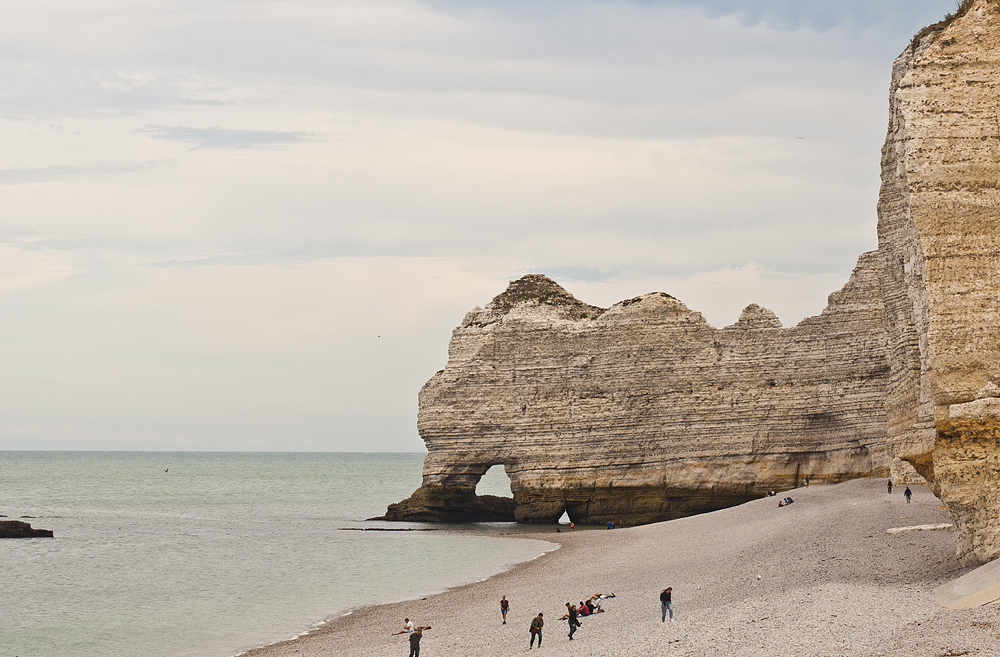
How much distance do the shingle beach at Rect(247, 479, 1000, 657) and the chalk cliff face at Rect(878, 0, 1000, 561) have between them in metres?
1.86

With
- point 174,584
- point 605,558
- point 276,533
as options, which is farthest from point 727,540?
point 276,533

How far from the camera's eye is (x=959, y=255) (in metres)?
17.0

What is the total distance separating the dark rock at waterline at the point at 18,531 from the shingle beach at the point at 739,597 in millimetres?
24150

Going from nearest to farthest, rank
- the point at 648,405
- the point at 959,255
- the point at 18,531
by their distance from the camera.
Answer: the point at 959,255
the point at 648,405
the point at 18,531

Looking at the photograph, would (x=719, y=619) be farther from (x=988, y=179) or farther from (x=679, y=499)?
(x=679, y=499)

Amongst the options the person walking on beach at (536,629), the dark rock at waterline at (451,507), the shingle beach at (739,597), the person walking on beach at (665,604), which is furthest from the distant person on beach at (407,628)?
the dark rock at waterline at (451,507)

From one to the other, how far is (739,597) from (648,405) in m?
21.5

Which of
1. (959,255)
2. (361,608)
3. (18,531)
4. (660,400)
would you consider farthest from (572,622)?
(18,531)

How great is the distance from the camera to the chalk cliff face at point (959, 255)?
16.6 meters

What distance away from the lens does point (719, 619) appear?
1605cm

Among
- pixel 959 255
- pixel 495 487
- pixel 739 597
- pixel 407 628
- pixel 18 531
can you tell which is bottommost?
pixel 495 487

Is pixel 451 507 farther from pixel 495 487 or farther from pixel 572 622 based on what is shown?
pixel 495 487

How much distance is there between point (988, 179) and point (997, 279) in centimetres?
181

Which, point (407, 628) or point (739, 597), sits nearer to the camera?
point (739, 597)
